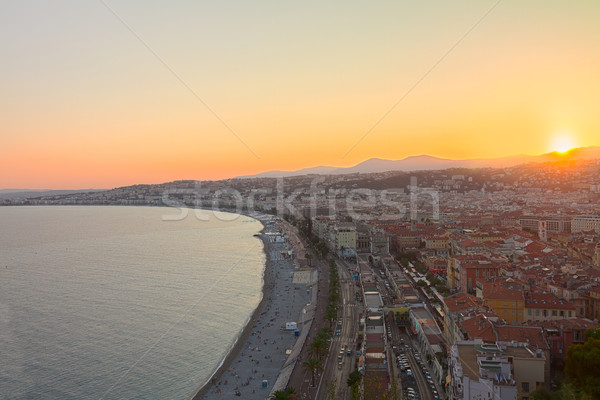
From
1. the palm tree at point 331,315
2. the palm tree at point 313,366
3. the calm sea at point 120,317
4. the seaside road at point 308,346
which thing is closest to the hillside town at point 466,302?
the seaside road at point 308,346

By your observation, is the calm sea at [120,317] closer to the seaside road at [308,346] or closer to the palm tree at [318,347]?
the seaside road at [308,346]

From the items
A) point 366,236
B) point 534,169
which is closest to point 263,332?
point 366,236

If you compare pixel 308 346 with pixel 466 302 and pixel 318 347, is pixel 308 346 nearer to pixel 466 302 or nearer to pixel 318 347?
pixel 318 347

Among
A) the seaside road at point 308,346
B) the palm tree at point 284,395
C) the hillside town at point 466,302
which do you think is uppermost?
the hillside town at point 466,302

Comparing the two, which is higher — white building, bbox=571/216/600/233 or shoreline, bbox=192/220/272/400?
white building, bbox=571/216/600/233

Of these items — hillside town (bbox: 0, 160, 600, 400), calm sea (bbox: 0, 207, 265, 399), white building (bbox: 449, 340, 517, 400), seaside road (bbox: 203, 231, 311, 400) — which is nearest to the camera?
white building (bbox: 449, 340, 517, 400)

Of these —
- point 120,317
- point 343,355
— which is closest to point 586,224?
point 343,355

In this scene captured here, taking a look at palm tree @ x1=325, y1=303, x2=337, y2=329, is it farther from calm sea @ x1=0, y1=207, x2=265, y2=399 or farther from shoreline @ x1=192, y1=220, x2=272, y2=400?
calm sea @ x1=0, y1=207, x2=265, y2=399


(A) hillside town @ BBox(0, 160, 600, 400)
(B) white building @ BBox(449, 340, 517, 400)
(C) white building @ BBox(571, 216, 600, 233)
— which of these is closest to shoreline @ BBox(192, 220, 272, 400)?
(A) hillside town @ BBox(0, 160, 600, 400)

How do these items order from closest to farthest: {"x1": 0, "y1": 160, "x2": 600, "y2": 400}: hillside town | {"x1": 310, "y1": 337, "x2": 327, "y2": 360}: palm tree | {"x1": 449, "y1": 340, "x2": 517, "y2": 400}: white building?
{"x1": 449, "y1": 340, "x2": 517, "y2": 400}: white building, {"x1": 0, "y1": 160, "x2": 600, "y2": 400}: hillside town, {"x1": 310, "y1": 337, "x2": 327, "y2": 360}: palm tree
